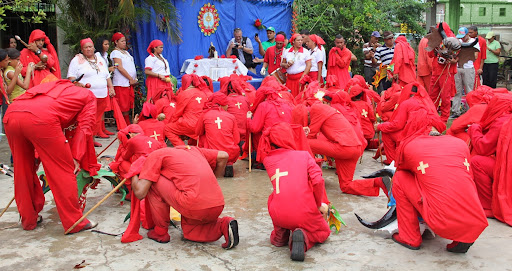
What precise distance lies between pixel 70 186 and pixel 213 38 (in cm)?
909

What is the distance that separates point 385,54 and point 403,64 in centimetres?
145

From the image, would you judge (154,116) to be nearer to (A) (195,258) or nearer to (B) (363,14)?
(A) (195,258)

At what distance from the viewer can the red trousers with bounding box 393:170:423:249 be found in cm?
457

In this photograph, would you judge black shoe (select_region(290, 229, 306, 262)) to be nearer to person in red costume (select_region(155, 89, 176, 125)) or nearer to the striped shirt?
person in red costume (select_region(155, 89, 176, 125))

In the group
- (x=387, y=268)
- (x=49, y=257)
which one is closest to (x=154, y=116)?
(x=49, y=257)

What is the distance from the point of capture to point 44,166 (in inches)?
194

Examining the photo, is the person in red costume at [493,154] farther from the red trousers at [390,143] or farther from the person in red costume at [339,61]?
the person in red costume at [339,61]

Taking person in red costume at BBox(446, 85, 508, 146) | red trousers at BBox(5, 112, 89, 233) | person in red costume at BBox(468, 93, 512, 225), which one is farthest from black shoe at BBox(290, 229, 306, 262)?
person in red costume at BBox(446, 85, 508, 146)

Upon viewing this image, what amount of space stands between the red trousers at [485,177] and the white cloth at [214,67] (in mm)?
7503

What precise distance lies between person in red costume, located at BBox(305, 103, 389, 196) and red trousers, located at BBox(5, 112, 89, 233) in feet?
9.53

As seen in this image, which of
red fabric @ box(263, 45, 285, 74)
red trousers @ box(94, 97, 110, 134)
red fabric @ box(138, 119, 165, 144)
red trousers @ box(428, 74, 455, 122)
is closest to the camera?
red fabric @ box(138, 119, 165, 144)

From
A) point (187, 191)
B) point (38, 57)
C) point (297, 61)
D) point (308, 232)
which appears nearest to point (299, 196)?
point (308, 232)

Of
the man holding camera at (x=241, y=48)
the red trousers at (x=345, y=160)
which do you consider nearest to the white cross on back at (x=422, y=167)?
the red trousers at (x=345, y=160)

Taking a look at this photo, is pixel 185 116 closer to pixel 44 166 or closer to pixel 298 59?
pixel 44 166
